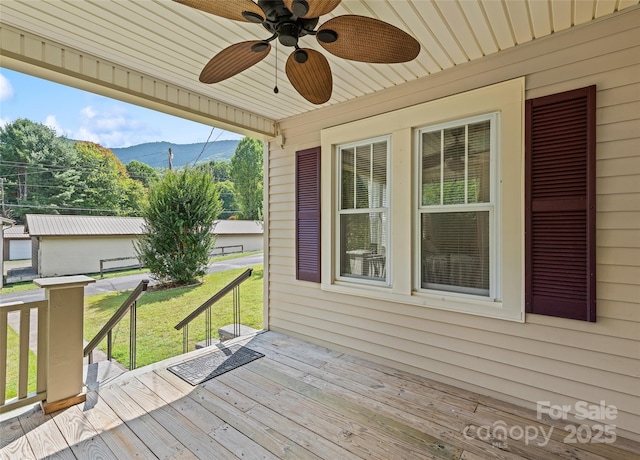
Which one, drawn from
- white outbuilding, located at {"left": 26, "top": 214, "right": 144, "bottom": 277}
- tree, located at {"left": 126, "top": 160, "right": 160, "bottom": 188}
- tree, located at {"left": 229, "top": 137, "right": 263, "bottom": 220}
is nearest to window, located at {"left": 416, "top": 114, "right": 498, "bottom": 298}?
white outbuilding, located at {"left": 26, "top": 214, "right": 144, "bottom": 277}

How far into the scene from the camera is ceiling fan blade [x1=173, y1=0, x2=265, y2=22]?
4.12 feet

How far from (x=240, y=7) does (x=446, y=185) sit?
2209 millimetres

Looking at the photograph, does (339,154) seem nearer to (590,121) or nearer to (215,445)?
(590,121)

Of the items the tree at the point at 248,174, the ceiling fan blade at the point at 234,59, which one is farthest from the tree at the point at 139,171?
the ceiling fan blade at the point at 234,59

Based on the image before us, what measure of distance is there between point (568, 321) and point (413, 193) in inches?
61.9

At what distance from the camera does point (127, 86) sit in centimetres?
264

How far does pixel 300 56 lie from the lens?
161cm

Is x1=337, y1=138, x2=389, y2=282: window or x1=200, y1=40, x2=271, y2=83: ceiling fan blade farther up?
x1=200, y1=40, x2=271, y2=83: ceiling fan blade

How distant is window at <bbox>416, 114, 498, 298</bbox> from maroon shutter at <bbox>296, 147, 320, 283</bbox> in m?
1.26

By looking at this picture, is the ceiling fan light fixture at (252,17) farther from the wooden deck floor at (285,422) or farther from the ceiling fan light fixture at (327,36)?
the wooden deck floor at (285,422)

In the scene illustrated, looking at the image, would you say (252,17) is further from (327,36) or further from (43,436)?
(43,436)

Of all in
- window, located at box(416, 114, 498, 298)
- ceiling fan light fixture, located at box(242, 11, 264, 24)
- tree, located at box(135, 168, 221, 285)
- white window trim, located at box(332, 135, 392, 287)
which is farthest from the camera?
tree, located at box(135, 168, 221, 285)

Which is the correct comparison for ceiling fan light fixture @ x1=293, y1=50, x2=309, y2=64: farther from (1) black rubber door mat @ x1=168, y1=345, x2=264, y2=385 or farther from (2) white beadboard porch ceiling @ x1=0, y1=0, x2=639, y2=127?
(1) black rubber door mat @ x1=168, y1=345, x2=264, y2=385

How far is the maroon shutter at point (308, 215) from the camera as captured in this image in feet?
11.8
